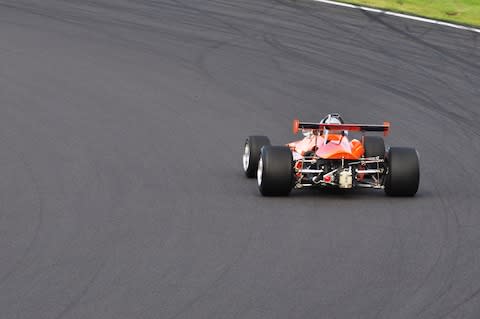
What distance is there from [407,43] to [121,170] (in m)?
11.0

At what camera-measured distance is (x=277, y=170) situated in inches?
629

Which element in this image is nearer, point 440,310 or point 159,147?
point 440,310

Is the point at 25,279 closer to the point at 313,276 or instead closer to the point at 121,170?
the point at 313,276

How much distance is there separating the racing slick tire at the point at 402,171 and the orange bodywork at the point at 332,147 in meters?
0.49

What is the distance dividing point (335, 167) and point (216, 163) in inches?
119

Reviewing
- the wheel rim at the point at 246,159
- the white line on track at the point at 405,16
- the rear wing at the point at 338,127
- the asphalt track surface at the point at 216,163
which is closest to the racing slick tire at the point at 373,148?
the rear wing at the point at 338,127

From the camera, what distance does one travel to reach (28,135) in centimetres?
2039

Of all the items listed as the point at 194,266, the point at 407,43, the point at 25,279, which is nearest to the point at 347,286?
the point at 194,266

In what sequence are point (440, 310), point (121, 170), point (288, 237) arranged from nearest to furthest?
point (440, 310), point (288, 237), point (121, 170)

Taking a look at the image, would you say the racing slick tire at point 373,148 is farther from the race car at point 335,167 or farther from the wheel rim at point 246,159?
the wheel rim at point 246,159

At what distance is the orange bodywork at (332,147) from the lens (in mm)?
16078

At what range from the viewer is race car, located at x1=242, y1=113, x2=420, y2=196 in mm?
15992

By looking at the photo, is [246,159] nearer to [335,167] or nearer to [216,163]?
[216,163]

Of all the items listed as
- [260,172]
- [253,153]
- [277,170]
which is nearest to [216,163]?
[253,153]
